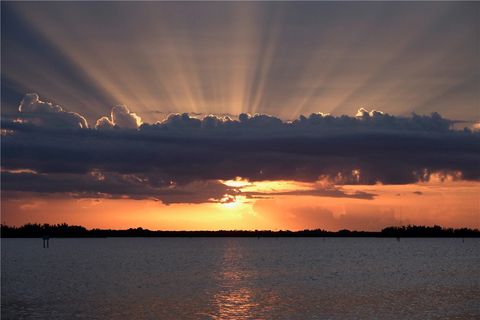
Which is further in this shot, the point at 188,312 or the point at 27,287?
the point at 27,287

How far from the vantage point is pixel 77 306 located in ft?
210

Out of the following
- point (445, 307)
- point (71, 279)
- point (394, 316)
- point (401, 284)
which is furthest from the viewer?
point (71, 279)

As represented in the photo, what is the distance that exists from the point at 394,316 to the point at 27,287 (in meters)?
48.5

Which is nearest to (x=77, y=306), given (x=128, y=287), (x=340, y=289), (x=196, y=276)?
(x=128, y=287)

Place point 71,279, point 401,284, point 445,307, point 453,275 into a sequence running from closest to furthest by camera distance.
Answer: point 445,307
point 401,284
point 71,279
point 453,275

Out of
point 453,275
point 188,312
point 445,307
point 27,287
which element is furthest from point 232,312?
point 453,275

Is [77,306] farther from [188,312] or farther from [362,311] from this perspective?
[362,311]

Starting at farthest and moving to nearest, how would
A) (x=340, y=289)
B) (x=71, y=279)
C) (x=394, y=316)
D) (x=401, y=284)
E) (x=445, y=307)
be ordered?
(x=71, y=279) < (x=401, y=284) < (x=340, y=289) < (x=445, y=307) < (x=394, y=316)

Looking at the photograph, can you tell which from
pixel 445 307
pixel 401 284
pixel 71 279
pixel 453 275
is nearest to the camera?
pixel 445 307

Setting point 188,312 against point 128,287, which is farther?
point 128,287

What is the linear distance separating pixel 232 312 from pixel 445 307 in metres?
20.8

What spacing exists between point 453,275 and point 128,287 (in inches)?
2152

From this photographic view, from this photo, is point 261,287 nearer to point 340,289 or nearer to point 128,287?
point 340,289

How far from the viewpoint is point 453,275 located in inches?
4186
